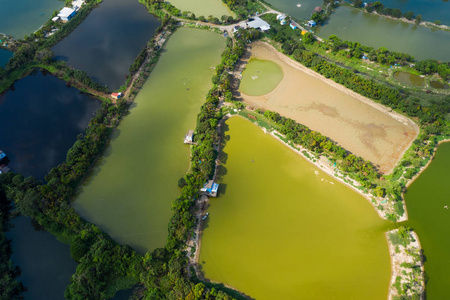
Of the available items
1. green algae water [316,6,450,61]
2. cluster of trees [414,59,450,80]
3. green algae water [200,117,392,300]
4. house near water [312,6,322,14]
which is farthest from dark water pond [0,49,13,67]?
cluster of trees [414,59,450,80]

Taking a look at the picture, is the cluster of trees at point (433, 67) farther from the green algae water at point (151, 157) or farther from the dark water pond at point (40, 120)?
the dark water pond at point (40, 120)

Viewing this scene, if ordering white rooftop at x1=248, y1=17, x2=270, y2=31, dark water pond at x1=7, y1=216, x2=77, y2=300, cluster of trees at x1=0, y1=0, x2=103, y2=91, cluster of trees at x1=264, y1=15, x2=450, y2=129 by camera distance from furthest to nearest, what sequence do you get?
white rooftop at x1=248, y1=17, x2=270, y2=31, cluster of trees at x1=0, y1=0, x2=103, y2=91, cluster of trees at x1=264, y1=15, x2=450, y2=129, dark water pond at x1=7, y1=216, x2=77, y2=300

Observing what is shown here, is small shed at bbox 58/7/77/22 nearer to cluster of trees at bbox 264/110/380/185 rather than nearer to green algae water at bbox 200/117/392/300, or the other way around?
green algae water at bbox 200/117/392/300

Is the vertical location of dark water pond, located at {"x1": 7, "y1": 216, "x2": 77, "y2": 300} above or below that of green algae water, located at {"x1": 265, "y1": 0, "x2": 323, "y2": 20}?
below

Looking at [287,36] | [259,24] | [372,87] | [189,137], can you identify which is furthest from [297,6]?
[189,137]

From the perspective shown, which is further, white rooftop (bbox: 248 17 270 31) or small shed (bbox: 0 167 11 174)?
white rooftop (bbox: 248 17 270 31)

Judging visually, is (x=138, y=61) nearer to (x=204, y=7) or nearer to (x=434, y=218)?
(x=204, y=7)

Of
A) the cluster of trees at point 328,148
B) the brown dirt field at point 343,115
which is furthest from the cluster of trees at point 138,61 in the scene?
the cluster of trees at point 328,148
